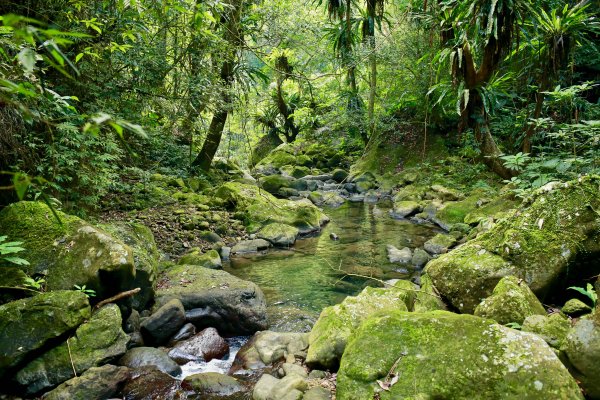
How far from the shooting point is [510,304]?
106 inches

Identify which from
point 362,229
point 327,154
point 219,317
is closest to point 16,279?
point 219,317

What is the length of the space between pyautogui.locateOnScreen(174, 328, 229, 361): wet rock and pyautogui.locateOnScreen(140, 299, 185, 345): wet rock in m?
0.21

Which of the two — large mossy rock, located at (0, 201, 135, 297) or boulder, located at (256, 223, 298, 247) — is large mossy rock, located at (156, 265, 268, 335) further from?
boulder, located at (256, 223, 298, 247)

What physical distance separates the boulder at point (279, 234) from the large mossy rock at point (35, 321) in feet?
16.3

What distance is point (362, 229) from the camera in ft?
30.9

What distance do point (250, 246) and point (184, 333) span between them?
3556 millimetres

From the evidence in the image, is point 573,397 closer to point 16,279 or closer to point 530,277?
point 530,277

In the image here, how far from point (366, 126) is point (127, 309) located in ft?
40.0

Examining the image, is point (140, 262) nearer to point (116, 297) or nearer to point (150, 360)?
point (116, 297)

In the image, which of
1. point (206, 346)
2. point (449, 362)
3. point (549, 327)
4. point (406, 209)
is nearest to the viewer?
point (449, 362)

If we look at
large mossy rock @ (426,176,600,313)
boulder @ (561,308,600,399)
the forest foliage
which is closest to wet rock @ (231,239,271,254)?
the forest foliage

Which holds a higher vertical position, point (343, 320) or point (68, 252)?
point (68, 252)

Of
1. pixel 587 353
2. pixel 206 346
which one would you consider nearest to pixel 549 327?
pixel 587 353

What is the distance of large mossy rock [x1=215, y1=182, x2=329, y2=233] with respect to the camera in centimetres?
900
